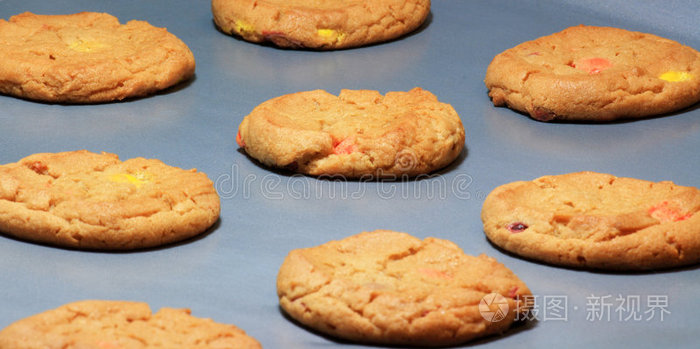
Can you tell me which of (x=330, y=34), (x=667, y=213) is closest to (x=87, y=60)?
(x=330, y=34)

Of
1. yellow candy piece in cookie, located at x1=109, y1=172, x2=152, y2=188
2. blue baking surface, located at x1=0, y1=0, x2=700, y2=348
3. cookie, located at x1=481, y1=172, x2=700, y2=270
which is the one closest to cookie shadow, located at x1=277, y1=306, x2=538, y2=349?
blue baking surface, located at x1=0, y1=0, x2=700, y2=348

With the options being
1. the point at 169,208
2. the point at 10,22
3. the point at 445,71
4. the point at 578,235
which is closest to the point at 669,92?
the point at 445,71

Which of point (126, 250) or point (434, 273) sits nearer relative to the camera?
point (434, 273)

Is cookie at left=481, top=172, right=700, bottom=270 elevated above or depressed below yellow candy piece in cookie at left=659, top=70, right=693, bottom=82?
above

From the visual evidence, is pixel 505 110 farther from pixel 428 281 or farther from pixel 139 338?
pixel 139 338

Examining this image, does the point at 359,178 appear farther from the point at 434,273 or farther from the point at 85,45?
the point at 85,45

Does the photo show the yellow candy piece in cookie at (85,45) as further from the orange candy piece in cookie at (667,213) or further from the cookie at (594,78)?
the orange candy piece in cookie at (667,213)

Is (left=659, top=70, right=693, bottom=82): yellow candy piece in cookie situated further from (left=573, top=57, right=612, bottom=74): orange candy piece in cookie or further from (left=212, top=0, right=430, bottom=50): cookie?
(left=212, top=0, right=430, bottom=50): cookie
